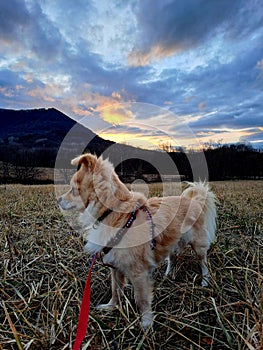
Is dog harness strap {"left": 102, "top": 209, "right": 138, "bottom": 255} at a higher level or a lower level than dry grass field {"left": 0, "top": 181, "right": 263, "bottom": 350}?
higher

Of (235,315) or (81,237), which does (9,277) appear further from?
(235,315)

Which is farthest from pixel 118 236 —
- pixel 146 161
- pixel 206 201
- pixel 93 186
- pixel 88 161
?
pixel 146 161

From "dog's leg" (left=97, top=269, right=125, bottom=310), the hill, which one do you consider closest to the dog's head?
the hill

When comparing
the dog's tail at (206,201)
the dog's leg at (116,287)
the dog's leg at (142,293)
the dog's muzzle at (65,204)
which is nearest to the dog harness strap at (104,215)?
the dog's muzzle at (65,204)

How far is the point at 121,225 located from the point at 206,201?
1.97 meters

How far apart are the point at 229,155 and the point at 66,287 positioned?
4450cm

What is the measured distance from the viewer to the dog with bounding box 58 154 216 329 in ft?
9.22

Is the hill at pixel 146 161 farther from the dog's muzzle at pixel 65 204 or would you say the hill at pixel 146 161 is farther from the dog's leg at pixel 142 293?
the dog's leg at pixel 142 293

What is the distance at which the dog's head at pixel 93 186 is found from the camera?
2963 millimetres

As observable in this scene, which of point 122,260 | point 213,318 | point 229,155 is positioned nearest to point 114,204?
point 122,260

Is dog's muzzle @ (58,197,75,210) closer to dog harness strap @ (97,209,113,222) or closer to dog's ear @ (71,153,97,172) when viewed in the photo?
dog harness strap @ (97,209,113,222)

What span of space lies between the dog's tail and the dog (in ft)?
2.77

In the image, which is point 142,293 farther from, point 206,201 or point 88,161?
point 206,201

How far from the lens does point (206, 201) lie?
417cm
